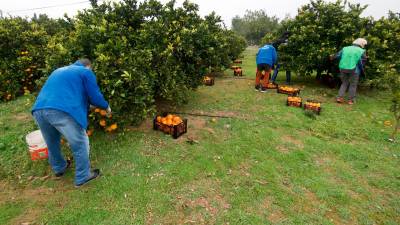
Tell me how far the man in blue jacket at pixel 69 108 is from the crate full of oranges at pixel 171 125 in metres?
1.65

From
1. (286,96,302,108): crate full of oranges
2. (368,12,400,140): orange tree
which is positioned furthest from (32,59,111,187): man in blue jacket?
(368,12,400,140): orange tree

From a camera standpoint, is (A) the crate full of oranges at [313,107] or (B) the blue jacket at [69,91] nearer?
(B) the blue jacket at [69,91]

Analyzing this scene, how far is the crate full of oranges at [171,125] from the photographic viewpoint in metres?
5.03

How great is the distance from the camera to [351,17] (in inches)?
343

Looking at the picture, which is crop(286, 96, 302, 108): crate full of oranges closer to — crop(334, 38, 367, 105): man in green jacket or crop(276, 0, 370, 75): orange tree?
crop(334, 38, 367, 105): man in green jacket

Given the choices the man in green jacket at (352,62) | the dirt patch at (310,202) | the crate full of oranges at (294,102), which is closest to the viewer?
the dirt patch at (310,202)

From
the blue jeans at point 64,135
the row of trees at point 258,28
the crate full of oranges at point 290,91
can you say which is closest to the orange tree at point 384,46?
the crate full of oranges at point 290,91

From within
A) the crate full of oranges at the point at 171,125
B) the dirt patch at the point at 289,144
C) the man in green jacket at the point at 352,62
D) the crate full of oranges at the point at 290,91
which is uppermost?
the man in green jacket at the point at 352,62

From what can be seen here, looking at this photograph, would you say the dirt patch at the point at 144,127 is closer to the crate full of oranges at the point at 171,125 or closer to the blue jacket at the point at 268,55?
the crate full of oranges at the point at 171,125

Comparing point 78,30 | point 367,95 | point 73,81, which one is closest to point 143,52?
point 78,30

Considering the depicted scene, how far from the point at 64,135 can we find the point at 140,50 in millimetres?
2404

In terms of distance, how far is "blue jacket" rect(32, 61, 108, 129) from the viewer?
3248mm

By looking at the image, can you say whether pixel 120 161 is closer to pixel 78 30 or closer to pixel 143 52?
pixel 143 52

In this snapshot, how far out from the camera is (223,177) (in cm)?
397
